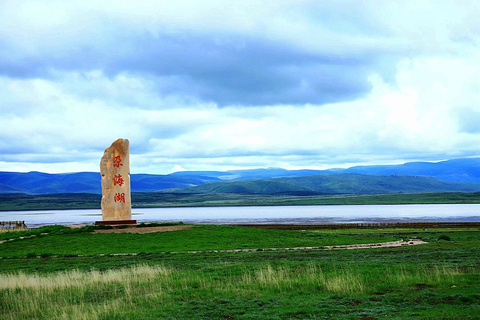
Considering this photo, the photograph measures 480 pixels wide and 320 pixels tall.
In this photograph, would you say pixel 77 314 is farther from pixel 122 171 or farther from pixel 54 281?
pixel 122 171

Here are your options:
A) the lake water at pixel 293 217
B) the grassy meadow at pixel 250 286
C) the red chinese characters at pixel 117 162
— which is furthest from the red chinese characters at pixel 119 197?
the lake water at pixel 293 217

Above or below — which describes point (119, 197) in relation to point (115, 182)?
below

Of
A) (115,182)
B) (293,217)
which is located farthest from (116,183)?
(293,217)

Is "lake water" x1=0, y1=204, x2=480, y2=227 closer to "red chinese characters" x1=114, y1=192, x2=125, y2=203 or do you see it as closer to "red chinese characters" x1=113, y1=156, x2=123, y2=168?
"red chinese characters" x1=114, y1=192, x2=125, y2=203

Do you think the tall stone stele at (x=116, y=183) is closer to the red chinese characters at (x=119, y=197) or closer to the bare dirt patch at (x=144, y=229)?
the red chinese characters at (x=119, y=197)

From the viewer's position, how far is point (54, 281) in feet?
71.4

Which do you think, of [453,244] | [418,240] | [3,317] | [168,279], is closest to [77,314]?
[3,317]

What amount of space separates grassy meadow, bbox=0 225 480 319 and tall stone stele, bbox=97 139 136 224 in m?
16.6

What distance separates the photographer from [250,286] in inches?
787

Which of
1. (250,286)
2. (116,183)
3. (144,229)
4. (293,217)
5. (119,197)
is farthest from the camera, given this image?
(293,217)

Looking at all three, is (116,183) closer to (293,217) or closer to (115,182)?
(115,182)

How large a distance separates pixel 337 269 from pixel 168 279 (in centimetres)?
764

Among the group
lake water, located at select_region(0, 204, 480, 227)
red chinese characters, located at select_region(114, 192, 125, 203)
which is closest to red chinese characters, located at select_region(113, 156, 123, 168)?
red chinese characters, located at select_region(114, 192, 125, 203)

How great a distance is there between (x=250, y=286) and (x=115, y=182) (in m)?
34.6
